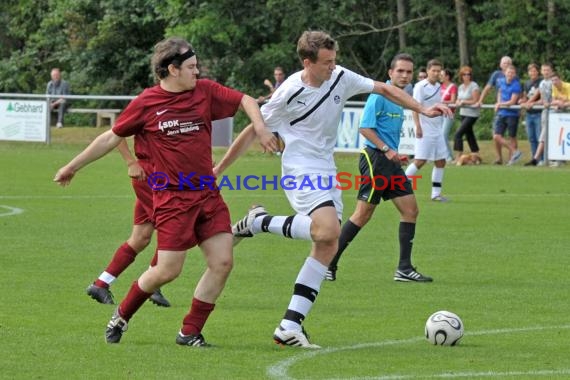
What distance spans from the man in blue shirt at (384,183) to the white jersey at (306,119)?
9.90 ft

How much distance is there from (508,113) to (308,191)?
19.3m

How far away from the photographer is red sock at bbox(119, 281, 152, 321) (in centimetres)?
840

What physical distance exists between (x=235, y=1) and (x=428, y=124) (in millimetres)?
22893

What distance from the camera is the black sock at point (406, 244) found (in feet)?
39.4

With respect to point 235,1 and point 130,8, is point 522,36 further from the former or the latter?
point 130,8

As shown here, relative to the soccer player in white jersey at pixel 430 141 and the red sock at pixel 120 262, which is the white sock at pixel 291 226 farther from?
the soccer player in white jersey at pixel 430 141

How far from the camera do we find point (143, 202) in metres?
10.1

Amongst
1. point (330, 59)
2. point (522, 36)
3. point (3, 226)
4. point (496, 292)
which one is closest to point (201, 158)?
point (330, 59)

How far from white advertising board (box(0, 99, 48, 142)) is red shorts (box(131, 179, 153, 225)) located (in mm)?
21573

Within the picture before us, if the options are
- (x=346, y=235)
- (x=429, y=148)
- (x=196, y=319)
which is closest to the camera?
(x=196, y=319)

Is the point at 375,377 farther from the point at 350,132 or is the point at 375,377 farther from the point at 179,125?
the point at 350,132

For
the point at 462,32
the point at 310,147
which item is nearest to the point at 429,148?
the point at 310,147

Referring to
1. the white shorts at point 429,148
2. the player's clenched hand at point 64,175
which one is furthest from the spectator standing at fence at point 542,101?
the player's clenched hand at point 64,175

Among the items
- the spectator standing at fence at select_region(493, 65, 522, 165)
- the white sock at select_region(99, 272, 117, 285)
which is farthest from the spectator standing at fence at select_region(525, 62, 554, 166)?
the white sock at select_region(99, 272, 117, 285)
